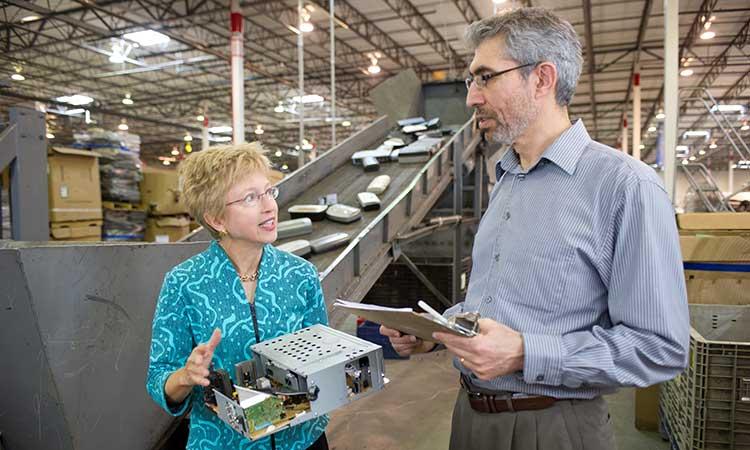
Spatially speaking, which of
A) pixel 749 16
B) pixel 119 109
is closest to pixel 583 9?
pixel 749 16

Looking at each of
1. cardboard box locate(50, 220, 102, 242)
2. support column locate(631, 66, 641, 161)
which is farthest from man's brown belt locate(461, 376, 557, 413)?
support column locate(631, 66, 641, 161)

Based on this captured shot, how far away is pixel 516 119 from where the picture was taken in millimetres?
1342

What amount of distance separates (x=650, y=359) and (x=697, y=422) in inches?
66.5

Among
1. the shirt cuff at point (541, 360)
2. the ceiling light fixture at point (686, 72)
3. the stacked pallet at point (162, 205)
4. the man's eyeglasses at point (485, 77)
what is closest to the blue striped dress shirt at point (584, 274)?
the shirt cuff at point (541, 360)

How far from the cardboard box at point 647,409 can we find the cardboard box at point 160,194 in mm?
4920

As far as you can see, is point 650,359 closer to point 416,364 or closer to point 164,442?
point 164,442

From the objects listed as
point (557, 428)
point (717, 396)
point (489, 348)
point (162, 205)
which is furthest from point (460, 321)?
point (162, 205)

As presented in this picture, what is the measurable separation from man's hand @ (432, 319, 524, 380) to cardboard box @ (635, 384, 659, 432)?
9.37 ft

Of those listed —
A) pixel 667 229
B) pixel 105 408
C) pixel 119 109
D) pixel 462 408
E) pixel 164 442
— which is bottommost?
pixel 164 442

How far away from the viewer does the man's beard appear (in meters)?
1.32

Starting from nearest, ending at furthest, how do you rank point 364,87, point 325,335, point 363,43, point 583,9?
point 325,335, point 583,9, point 363,43, point 364,87

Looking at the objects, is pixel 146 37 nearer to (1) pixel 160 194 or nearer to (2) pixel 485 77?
(1) pixel 160 194

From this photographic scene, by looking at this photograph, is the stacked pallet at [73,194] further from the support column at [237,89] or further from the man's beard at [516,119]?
the man's beard at [516,119]

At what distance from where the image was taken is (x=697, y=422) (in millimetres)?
2281
